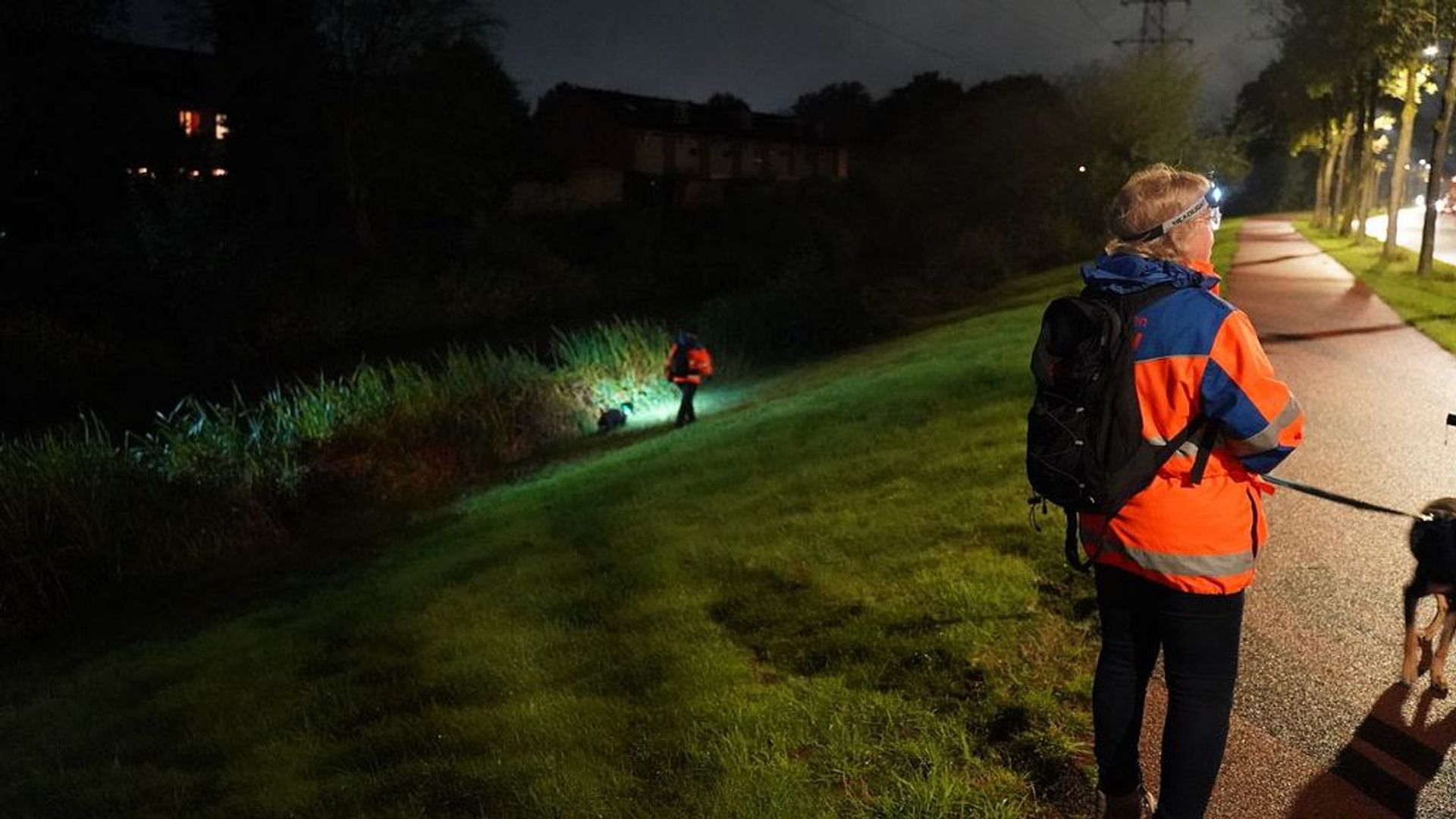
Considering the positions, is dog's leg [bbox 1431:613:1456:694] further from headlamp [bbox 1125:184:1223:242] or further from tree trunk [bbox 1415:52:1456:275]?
tree trunk [bbox 1415:52:1456:275]

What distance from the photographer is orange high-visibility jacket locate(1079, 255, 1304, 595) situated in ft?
8.13

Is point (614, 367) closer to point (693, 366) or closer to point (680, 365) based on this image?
point (680, 365)

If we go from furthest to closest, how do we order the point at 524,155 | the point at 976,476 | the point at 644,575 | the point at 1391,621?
the point at 524,155 → the point at 976,476 → the point at 644,575 → the point at 1391,621

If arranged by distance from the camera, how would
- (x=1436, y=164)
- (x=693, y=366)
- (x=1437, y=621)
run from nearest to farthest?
1. (x=1437, y=621)
2. (x=693, y=366)
3. (x=1436, y=164)

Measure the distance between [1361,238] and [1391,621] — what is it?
30.5 meters

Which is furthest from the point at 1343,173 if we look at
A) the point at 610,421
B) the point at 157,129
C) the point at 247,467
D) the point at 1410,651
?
the point at 1410,651

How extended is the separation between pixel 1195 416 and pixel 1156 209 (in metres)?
0.57

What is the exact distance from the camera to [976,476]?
23.2ft

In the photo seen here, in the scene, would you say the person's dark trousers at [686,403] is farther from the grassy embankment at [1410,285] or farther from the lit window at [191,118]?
the lit window at [191,118]

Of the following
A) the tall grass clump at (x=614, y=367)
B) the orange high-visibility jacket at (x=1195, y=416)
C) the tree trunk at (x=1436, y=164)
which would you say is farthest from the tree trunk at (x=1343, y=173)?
the orange high-visibility jacket at (x=1195, y=416)

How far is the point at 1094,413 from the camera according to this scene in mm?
2645

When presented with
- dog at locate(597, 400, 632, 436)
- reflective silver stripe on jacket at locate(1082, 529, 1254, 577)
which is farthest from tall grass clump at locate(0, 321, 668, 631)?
reflective silver stripe on jacket at locate(1082, 529, 1254, 577)

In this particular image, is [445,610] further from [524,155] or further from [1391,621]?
[524,155]

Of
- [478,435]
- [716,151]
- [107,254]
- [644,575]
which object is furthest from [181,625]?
[716,151]
